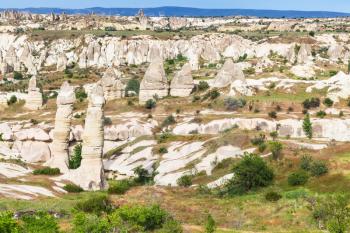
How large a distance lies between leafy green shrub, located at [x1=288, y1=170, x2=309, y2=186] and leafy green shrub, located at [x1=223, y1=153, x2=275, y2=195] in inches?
63.6

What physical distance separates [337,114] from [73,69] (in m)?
83.6

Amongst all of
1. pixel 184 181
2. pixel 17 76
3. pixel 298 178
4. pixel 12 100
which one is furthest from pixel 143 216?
pixel 17 76

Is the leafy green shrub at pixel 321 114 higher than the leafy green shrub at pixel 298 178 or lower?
lower

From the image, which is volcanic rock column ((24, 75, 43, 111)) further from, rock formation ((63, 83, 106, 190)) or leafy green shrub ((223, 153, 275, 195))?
leafy green shrub ((223, 153, 275, 195))

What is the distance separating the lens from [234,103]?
72.6m

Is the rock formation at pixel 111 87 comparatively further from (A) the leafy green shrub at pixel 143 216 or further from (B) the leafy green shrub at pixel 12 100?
(A) the leafy green shrub at pixel 143 216

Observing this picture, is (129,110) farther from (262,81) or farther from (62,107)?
(62,107)

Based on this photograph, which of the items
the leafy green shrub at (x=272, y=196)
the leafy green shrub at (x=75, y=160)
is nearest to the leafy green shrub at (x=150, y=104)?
the leafy green shrub at (x=75, y=160)

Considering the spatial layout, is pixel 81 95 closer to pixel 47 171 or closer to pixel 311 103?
pixel 311 103

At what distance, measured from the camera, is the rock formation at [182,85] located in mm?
81938

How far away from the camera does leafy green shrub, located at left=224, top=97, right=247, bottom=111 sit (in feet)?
237

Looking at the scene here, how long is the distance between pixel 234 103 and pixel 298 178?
118ft

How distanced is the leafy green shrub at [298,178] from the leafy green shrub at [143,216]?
42.9ft

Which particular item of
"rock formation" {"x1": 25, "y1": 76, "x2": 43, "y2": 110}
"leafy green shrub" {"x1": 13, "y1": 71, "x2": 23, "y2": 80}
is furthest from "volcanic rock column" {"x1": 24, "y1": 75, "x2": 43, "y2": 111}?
"leafy green shrub" {"x1": 13, "y1": 71, "x2": 23, "y2": 80}
